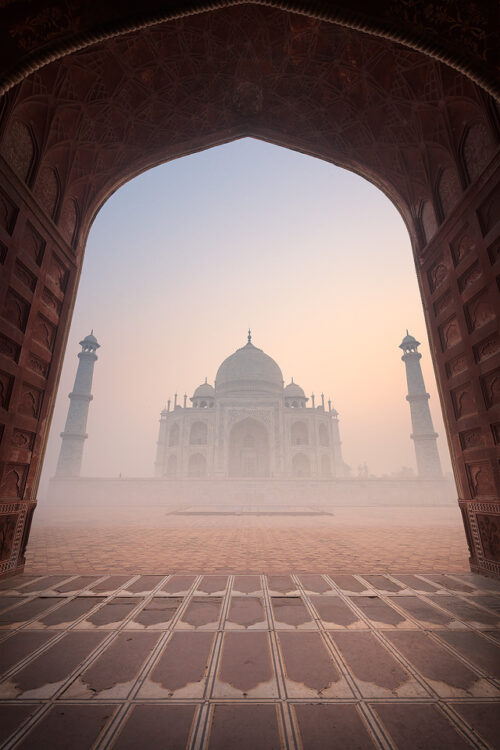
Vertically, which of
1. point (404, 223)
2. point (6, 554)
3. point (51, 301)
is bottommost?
point (6, 554)

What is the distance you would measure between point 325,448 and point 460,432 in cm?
2578

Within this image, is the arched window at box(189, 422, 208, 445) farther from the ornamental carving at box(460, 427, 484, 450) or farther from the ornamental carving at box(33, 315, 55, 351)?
the ornamental carving at box(460, 427, 484, 450)

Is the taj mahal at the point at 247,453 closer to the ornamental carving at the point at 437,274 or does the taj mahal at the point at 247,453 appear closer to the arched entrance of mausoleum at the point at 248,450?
the arched entrance of mausoleum at the point at 248,450

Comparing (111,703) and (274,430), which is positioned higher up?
(274,430)

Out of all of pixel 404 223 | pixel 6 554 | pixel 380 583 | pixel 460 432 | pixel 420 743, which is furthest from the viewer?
pixel 404 223

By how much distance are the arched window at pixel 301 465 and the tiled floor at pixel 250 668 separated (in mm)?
25094

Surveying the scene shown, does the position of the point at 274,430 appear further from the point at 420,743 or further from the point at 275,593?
the point at 420,743

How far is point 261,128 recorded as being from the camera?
17.9ft

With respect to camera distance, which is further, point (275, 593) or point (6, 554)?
point (6, 554)

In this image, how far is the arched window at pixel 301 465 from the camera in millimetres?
27250

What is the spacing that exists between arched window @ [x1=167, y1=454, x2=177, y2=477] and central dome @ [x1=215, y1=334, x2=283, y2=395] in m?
6.67

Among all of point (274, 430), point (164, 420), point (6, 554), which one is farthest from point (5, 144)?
point (164, 420)

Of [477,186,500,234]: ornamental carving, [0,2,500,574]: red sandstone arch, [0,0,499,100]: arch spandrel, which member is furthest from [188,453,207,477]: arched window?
[0,0,499,100]: arch spandrel

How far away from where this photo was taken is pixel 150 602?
2.66 metres
